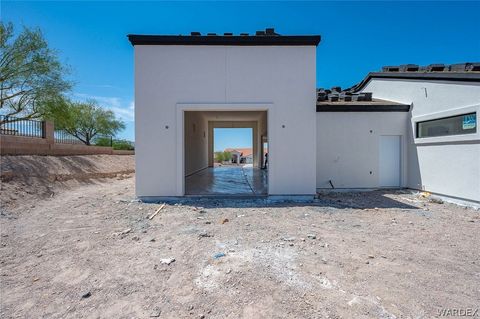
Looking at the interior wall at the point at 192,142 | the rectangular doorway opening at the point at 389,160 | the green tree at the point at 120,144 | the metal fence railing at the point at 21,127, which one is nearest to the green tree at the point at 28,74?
the metal fence railing at the point at 21,127

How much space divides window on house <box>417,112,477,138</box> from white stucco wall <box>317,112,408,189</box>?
90 centimetres

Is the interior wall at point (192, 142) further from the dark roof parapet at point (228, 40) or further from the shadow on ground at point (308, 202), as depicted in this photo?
the shadow on ground at point (308, 202)

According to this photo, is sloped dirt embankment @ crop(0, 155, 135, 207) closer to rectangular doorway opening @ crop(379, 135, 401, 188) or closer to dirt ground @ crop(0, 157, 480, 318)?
dirt ground @ crop(0, 157, 480, 318)

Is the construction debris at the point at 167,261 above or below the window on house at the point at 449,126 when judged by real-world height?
below

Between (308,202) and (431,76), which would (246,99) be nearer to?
(308,202)

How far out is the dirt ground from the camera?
258 cm

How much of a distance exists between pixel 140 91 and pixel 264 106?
3742mm

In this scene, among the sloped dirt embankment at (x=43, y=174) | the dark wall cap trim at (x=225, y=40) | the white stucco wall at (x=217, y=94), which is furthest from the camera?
the sloped dirt embankment at (x=43, y=174)

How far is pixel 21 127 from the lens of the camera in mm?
11039

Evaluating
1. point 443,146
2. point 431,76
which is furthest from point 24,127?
point 443,146

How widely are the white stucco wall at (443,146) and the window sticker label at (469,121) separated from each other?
0.17m

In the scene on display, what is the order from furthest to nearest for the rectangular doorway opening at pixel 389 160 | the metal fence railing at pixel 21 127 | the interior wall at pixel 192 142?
the interior wall at pixel 192 142 < the metal fence railing at pixel 21 127 < the rectangular doorway opening at pixel 389 160

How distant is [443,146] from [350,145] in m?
2.74

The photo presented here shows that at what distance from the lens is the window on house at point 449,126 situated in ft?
22.6
